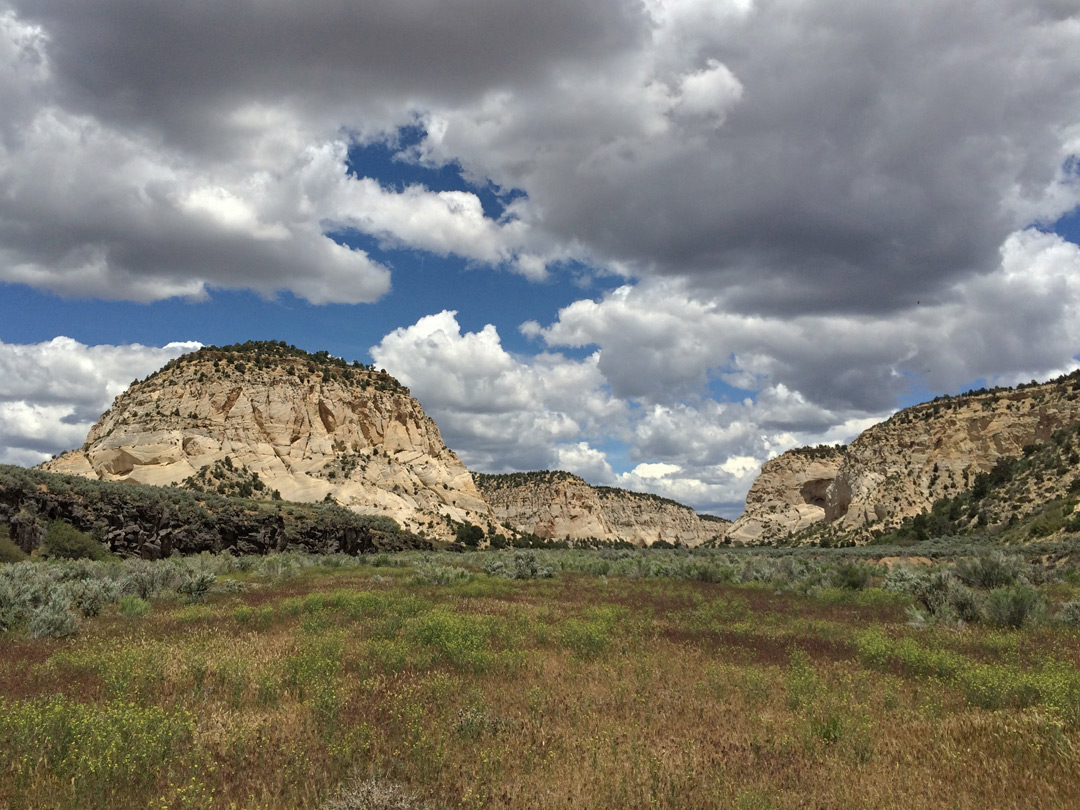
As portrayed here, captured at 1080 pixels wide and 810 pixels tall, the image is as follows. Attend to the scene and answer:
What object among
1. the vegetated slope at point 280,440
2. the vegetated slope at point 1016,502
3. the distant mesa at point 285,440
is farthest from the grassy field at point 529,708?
the vegetated slope at point 280,440

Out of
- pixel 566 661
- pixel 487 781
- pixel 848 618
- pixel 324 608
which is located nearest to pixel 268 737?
pixel 487 781

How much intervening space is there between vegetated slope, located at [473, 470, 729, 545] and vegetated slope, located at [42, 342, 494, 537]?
121ft

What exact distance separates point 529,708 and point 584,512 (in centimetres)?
11276

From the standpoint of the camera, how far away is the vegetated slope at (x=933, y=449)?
6888 cm

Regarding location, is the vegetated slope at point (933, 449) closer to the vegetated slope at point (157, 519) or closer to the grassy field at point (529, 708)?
the vegetated slope at point (157, 519)

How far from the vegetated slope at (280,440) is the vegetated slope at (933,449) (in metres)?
48.1

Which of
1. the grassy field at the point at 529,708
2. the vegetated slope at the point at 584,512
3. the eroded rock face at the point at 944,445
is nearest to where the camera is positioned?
the grassy field at the point at 529,708

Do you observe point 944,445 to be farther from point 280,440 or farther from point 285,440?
point 280,440

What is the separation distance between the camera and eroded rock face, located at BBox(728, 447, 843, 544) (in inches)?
4193

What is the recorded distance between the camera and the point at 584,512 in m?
119

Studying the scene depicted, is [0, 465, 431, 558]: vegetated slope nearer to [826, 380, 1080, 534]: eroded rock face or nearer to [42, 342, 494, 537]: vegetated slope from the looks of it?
[42, 342, 494, 537]: vegetated slope

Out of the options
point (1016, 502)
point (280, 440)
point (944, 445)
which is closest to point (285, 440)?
point (280, 440)

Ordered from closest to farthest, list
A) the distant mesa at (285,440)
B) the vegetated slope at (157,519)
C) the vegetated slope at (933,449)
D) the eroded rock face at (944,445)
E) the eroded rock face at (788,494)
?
1. the vegetated slope at (157,519)
2. the distant mesa at (285,440)
3. the eroded rock face at (944,445)
4. the vegetated slope at (933,449)
5. the eroded rock face at (788,494)

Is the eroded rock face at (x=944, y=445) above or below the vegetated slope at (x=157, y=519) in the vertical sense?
above
